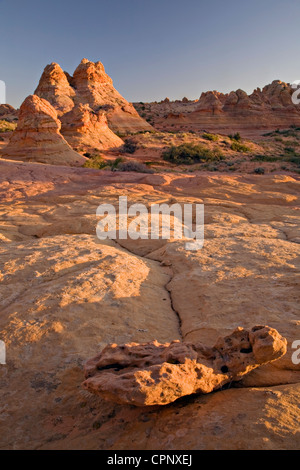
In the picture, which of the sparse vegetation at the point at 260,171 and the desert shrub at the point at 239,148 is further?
the desert shrub at the point at 239,148

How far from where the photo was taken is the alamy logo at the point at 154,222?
18.3 ft

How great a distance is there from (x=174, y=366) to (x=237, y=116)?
43.1m

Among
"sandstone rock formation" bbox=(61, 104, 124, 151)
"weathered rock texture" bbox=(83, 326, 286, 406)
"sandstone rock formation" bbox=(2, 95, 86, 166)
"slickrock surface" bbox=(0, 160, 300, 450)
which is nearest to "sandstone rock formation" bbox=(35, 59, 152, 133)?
"sandstone rock formation" bbox=(61, 104, 124, 151)

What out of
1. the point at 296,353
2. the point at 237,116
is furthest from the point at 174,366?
the point at 237,116

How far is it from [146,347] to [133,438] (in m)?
0.57

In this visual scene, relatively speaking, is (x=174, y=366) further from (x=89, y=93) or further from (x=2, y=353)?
(x=89, y=93)

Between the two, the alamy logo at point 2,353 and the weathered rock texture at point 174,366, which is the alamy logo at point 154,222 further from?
the alamy logo at point 2,353

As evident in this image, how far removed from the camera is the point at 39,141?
16.4 metres

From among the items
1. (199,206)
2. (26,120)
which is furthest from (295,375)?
(26,120)

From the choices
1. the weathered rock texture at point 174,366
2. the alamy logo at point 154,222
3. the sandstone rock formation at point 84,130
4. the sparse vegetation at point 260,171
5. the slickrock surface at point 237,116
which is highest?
the slickrock surface at point 237,116

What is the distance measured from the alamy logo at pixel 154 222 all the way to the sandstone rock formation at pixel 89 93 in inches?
975

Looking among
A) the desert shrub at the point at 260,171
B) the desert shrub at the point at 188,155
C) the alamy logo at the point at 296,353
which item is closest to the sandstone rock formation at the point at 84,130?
the desert shrub at the point at 188,155

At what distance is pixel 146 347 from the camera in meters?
2.13
